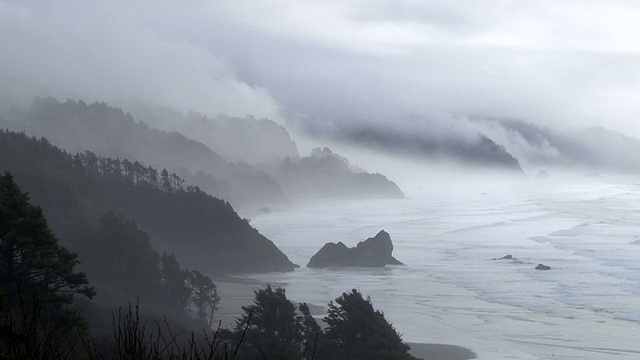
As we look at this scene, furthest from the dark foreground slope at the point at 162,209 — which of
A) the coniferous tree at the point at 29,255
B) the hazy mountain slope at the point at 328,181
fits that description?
the hazy mountain slope at the point at 328,181

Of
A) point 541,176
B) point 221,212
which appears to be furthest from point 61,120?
point 541,176

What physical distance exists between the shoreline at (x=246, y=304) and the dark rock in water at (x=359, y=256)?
21.9ft

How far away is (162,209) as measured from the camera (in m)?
59.2

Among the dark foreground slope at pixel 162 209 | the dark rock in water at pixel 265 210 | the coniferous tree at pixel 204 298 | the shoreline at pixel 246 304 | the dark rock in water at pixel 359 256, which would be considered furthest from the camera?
the dark rock in water at pixel 265 210

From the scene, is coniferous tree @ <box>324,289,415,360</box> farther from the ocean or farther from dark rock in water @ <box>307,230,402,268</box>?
dark rock in water @ <box>307,230,402,268</box>

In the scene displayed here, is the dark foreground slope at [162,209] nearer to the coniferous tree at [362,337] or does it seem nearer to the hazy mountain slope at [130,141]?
the coniferous tree at [362,337]

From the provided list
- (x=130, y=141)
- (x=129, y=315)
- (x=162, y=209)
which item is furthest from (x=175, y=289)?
(x=130, y=141)

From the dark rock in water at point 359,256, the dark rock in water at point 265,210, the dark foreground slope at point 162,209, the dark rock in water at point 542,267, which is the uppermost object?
the dark rock in water at point 265,210

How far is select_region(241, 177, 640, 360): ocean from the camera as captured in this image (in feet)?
111

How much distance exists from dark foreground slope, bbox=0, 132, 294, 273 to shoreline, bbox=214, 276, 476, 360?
3.76 m

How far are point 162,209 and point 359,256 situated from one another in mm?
14632

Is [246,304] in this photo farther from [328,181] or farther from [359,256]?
[328,181]

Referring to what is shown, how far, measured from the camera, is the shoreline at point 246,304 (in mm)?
31516

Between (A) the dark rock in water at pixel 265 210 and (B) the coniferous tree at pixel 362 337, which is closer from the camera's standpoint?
Result: (B) the coniferous tree at pixel 362 337
